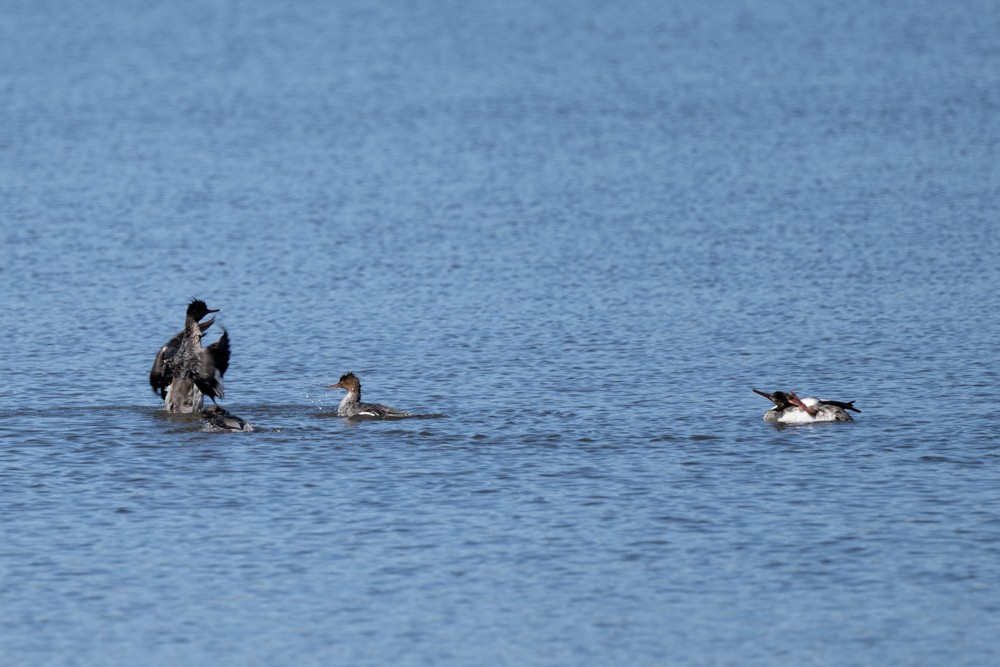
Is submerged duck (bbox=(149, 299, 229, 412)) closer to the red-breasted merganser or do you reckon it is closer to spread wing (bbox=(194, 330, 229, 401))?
spread wing (bbox=(194, 330, 229, 401))

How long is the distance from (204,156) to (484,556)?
2660 centimetres

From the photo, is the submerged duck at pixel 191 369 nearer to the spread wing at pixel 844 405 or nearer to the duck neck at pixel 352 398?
the duck neck at pixel 352 398

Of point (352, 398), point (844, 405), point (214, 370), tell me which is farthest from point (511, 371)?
Answer: point (844, 405)

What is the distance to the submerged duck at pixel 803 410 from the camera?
17.4 meters

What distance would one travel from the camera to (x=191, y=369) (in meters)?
Answer: 18.5

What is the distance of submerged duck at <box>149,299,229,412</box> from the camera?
1838cm

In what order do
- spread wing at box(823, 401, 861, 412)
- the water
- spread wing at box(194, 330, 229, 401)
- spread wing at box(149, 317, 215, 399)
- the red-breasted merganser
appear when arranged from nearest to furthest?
the water → spread wing at box(823, 401, 861, 412) → the red-breasted merganser → spread wing at box(194, 330, 229, 401) → spread wing at box(149, 317, 215, 399)

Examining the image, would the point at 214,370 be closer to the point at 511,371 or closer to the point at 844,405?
the point at 511,371

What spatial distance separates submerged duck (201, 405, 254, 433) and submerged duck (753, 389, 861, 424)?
5115 mm

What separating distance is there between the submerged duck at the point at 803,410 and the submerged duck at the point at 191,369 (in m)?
5.61

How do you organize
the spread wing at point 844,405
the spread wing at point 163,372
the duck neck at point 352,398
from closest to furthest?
1. the spread wing at point 844,405
2. the duck neck at point 352,398
3. the spread wing at point 163,372

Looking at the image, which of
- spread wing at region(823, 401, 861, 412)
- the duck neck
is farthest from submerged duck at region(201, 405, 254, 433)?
spread wing at region(823, 401, 861, 412)

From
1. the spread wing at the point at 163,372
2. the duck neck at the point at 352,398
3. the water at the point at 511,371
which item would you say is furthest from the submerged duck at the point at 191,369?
the duck neck at the point at 352,398

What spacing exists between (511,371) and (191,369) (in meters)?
3.79
